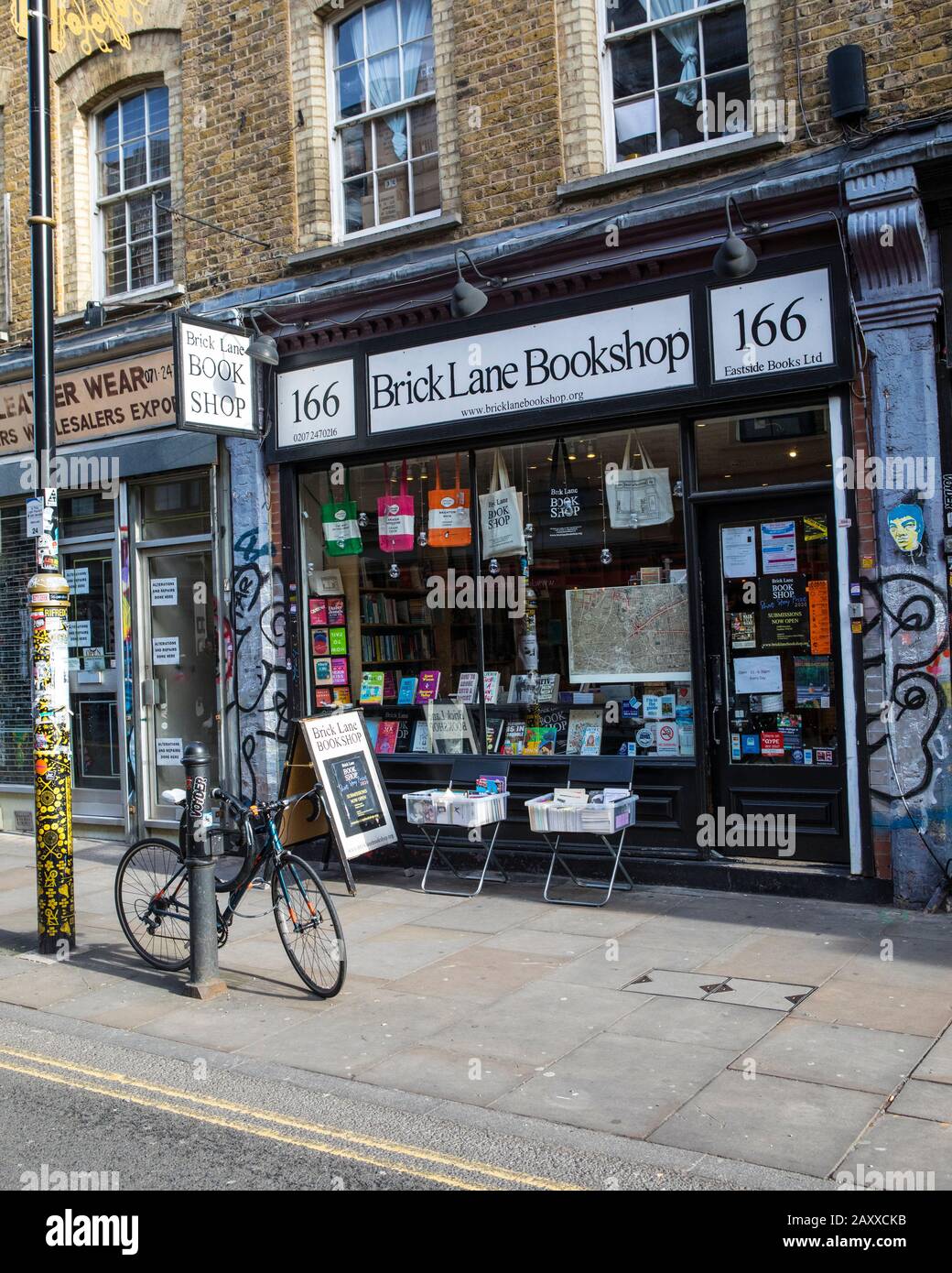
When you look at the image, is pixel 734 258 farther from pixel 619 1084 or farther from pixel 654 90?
pixel 619 1084

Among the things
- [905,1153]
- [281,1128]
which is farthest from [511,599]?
[905,1153]

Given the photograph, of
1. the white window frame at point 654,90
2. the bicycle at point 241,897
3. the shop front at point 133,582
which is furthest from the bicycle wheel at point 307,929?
the white window frame at point 654,90

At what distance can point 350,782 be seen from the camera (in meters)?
8.81

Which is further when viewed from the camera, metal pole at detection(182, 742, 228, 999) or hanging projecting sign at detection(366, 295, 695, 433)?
hanging projecting sign at detection(366, 295, 695, 433)

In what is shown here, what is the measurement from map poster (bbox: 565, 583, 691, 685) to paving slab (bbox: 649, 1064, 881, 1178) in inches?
165

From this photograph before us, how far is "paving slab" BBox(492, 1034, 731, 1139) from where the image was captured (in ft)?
15.3

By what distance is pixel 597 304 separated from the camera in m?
8.77

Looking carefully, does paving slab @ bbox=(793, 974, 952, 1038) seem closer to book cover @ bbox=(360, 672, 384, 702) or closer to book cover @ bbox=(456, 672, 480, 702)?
book cover @ bbox=(456, 672, 480, 702)

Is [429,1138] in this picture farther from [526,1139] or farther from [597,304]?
[597,304]

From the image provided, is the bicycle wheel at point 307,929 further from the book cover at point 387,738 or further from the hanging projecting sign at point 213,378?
the hanging projecting sign at point 213,378

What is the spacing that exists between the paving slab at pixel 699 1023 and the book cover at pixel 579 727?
10.7 ft

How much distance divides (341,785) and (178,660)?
3435mm

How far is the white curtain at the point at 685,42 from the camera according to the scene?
8688mm

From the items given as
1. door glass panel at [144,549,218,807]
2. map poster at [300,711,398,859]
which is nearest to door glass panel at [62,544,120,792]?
door glass panel at [144,549,218,807]
